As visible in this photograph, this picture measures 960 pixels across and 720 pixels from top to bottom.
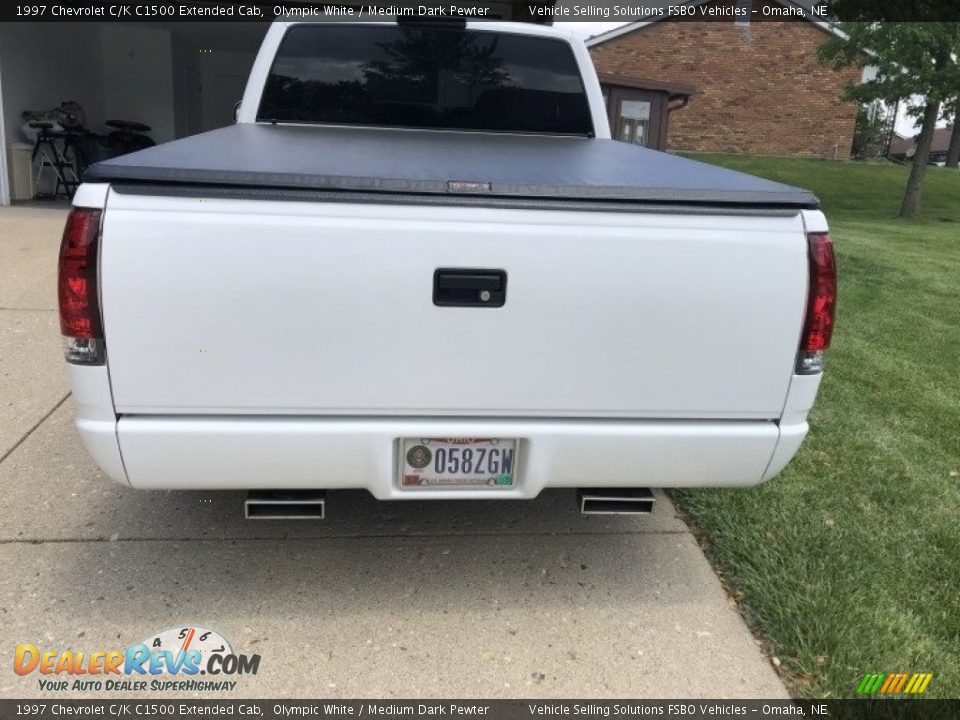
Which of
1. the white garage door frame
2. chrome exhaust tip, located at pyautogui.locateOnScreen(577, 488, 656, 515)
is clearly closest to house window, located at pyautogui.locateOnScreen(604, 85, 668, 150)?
the white garage door frame

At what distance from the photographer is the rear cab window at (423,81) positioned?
4.52 m

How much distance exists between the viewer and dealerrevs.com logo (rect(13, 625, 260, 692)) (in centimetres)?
249

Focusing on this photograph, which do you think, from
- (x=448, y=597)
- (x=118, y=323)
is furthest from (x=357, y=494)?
(x=118, y=323)

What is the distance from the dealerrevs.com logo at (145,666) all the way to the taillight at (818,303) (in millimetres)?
1975

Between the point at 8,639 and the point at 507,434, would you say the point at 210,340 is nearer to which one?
the point at 507,434

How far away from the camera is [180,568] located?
10.1 feet

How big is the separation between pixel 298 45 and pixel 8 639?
10.9 ft

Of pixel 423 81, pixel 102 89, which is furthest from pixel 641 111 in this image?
pixel 423 81

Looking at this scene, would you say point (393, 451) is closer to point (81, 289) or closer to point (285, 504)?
point (285, 504)

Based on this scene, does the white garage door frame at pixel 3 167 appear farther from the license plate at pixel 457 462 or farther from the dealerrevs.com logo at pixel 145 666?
the license plate at pixel 457 462

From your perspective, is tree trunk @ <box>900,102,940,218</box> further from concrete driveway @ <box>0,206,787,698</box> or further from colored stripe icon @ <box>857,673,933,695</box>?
colored stripe icon @ <box>857,673,933,695</box>

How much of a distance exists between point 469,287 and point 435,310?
118 millimetres

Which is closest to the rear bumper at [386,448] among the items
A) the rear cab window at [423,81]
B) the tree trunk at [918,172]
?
the rear cab window at [423,81]

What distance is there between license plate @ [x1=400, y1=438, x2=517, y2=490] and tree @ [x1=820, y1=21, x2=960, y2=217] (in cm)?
1605
